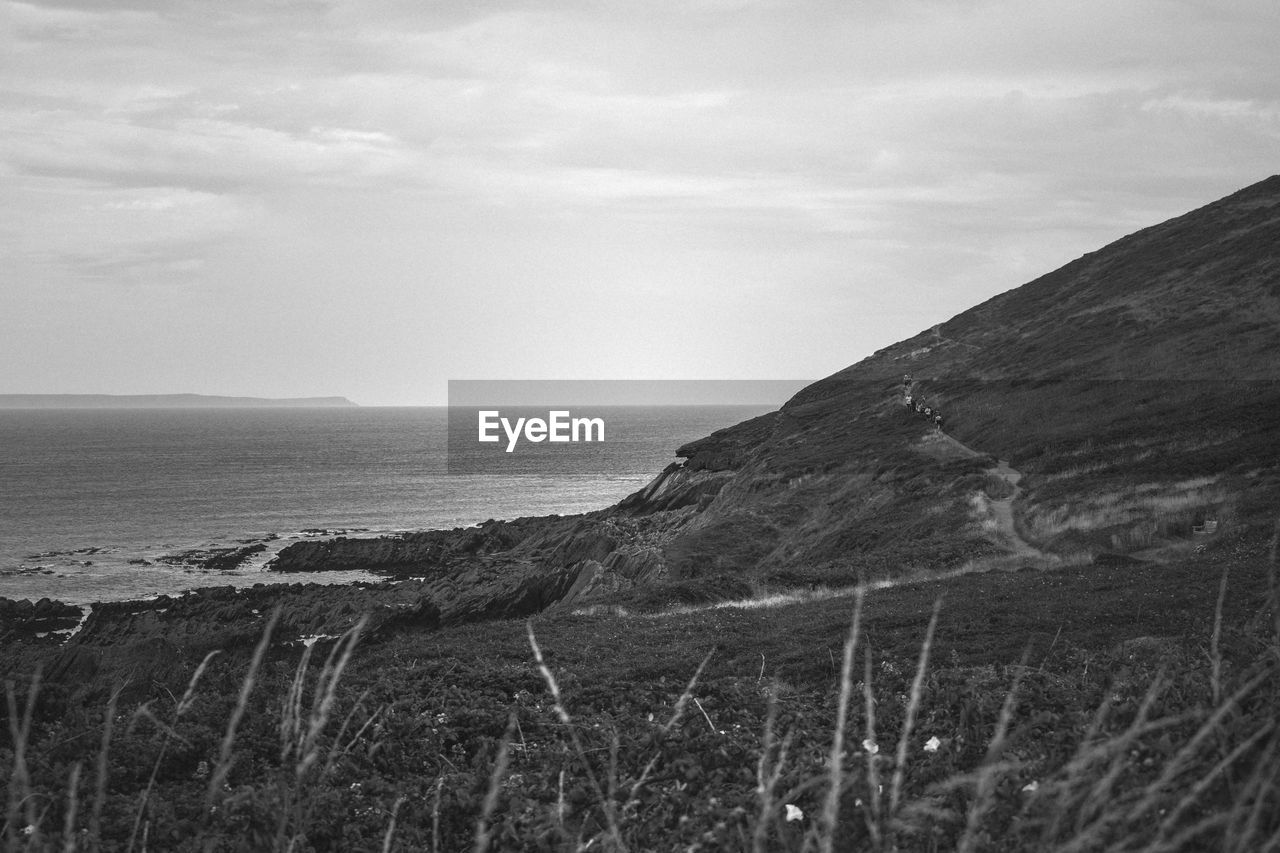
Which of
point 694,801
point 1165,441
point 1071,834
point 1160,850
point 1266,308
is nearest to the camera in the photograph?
A: point 1160,850

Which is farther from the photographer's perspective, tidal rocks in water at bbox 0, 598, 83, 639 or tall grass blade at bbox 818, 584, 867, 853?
tidal rocks in water at bbox 0, 598, 83, 639

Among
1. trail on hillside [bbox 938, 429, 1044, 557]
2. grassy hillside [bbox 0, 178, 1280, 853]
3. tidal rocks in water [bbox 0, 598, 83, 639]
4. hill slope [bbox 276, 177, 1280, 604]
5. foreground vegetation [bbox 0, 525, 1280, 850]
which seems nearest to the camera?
foreground vegetation [bbox 0, 525, 1280, 850]

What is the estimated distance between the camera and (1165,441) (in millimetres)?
38906

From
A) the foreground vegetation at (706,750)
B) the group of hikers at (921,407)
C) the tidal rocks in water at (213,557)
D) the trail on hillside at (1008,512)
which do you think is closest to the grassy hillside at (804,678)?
the foreground vegetation at (706,750)

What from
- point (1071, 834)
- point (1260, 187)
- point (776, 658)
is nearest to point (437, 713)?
point (776, 658)

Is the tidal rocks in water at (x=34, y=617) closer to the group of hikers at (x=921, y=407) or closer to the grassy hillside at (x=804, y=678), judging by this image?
the grassy hillside at (x=804, y=678)

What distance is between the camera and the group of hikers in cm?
5911

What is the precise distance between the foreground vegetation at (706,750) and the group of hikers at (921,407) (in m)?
45.1

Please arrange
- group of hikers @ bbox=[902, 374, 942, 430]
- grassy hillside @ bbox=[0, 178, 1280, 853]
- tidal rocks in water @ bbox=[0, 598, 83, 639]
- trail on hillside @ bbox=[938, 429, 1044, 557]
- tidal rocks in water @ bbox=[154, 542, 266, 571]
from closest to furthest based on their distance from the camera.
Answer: grassy hillside @ bbox=[0, 178, 1280, 853] → trail on hillside @ bbox=[938, 429, 1044, 557] → tidal rocks in water @ bbox=[0, 598, 83, 639] → group of hikers @ bbox=[902, 374, 942, 430] → tidal rocks in water @ bbox=[154, 542, 266, 571]

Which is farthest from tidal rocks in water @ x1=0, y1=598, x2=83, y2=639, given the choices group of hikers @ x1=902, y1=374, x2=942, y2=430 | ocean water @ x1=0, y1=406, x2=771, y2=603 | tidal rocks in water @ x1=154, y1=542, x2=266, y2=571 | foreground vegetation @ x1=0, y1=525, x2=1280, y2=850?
group of hikers @ x1=902, y1=374, x2=942, y2=430

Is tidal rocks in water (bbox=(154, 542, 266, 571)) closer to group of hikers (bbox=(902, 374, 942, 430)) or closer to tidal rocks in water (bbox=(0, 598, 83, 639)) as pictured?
tidal rocks in water (bbox=(0, 598, 83, 639))

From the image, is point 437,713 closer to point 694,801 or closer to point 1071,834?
point 694,801

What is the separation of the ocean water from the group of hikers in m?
38.9

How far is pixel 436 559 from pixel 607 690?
60.6 metres
